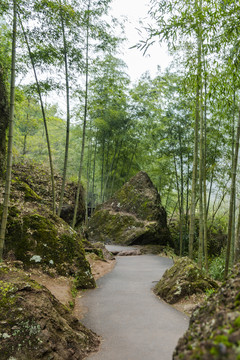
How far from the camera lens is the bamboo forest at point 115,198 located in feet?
6.91

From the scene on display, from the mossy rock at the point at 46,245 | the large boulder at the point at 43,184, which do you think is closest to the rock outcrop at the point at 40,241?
the mossy rock at the point at 46,245

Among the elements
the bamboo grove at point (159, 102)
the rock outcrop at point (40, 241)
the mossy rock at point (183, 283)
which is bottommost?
the mossy rock at point (183, 283)

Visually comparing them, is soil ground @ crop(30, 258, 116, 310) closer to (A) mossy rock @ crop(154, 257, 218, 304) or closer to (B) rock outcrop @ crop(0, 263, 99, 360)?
(B) rock outcrop @ crop(0, 263, 99, 360)

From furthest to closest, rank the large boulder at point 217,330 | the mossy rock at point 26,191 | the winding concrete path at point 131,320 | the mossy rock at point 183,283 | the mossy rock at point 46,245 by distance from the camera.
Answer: the mossy rock at point 26,191 → the mossy rock at point 46,245 → the mossy rock at point 183,283 → the winding concrete path at point 131,320 → the large boulder at point 217,330

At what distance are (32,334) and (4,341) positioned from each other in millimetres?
209

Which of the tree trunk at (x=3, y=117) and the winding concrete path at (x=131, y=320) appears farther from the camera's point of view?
the tree trunk at (x=3, y=117)

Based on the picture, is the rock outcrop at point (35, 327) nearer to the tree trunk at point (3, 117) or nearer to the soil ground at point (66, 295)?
the soil ground at point (66, 295)

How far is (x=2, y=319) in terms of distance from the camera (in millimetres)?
2051

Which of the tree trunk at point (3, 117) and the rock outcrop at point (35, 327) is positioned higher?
the tree trunk at point (3, 117)

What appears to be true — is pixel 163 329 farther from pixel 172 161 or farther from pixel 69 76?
pixel 172 161

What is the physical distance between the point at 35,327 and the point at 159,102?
9351mm

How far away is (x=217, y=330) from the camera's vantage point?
2.60ft

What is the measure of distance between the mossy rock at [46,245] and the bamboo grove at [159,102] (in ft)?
3.32

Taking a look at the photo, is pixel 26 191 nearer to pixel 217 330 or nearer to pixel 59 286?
pixel 59 286
